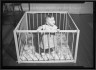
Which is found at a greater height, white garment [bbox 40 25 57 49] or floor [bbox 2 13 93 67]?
white garment [bbox 40 25 57 49]

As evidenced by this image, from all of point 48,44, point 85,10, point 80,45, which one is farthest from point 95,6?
point 85,10

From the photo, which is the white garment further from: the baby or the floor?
the floor

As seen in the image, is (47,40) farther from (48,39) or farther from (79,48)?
(79,48)

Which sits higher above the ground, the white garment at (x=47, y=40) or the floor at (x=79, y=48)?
the white garment at (x=47, y=40)

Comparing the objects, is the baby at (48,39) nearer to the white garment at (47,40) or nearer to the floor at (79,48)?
the white garment at (47,40)

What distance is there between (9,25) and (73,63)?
1.01m

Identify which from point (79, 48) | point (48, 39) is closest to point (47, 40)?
point (48, 39)

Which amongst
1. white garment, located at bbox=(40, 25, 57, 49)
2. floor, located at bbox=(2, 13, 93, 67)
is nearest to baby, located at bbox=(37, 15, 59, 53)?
white garment, located at bbox=(40, 25, 57, 49)

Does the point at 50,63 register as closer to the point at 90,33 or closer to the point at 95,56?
the point at 95,56

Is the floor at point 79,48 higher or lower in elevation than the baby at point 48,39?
lower

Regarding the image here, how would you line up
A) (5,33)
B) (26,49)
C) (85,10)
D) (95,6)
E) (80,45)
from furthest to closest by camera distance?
(85,10) → (5,33) → (80,45) → (26,49) → (95,6)

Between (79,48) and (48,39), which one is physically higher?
(48,39)

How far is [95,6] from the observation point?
0.87 m

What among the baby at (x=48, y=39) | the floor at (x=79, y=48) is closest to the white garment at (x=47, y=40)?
the baby at (x=48, y=39)
